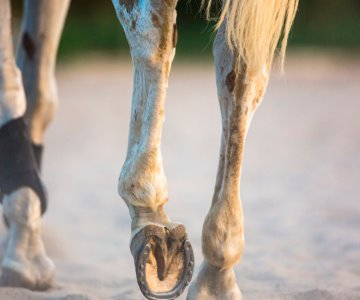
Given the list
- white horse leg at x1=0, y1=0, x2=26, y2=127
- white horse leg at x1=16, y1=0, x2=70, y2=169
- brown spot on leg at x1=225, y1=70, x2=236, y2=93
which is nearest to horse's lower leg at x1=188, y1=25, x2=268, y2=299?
brown spot on leg at x1=225, y1=70, x2=236, y2=93

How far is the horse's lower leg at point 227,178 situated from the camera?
10.6 feet

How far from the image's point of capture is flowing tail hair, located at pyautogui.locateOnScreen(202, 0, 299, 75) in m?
3.18

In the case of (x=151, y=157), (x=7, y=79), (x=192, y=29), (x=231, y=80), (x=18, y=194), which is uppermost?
(x=231, y=80)

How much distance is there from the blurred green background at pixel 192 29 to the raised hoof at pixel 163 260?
42.1 feet

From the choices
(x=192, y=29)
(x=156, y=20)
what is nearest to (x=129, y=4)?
(x=156, y=20)

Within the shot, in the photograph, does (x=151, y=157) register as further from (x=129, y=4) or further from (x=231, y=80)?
(x=129, y=4)

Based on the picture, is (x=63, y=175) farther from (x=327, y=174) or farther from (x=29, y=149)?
(x=29, y=149)

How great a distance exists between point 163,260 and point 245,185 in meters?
3.80

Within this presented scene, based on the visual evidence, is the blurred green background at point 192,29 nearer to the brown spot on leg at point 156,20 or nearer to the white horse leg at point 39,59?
the white horse leg at point 39,59

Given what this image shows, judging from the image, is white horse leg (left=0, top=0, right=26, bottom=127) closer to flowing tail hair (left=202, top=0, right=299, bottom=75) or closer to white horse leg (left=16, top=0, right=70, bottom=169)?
white horse leg (left=16, top=0, right=70, bottom=169)

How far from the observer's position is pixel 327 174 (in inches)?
280

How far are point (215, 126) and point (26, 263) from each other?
6161 mm

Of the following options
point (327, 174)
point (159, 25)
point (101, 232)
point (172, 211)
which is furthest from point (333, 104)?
point (159, 25)

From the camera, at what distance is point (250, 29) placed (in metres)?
3.21
